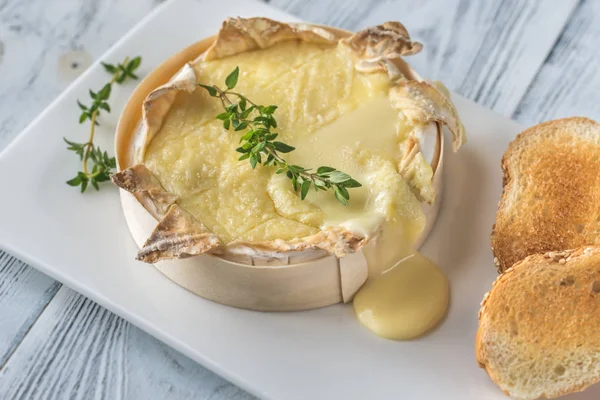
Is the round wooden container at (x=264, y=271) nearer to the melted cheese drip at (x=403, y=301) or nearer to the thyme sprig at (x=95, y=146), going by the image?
the melted cheese drip at (x=403, y=301)

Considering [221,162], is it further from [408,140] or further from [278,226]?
[408,140]

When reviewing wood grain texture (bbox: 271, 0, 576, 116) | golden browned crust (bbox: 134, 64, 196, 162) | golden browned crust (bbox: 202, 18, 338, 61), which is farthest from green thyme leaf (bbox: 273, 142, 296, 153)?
wood grain texture (bbox: 271, 0, 576, 116)

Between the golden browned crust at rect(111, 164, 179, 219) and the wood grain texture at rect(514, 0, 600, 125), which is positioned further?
the wood grain texture at rect(514, 0, 600, 125)

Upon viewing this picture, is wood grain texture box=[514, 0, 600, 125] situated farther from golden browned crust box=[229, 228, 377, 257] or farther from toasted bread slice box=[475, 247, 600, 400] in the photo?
golden browned crust box=[229, 228, 377, 257]

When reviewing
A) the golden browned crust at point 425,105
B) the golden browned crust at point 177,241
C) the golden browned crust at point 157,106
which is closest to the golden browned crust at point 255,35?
the golden browned crust at point 157,106

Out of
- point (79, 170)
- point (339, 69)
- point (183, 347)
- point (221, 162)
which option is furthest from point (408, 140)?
point (79, 170)

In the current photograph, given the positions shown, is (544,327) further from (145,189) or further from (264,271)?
(145,189)

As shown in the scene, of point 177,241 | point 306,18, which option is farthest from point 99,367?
point 306,18
